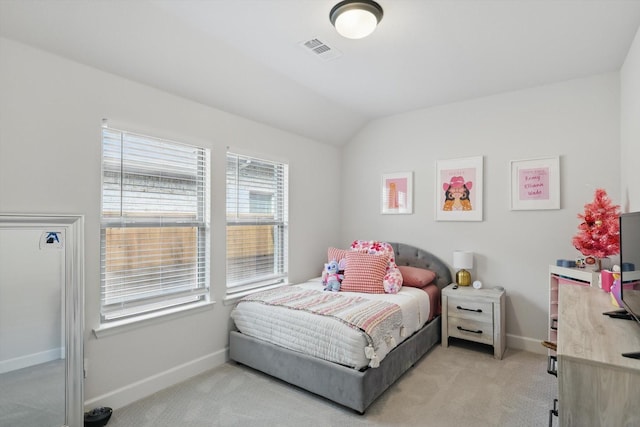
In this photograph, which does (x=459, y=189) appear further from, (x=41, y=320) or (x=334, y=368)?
(x=41, y=320)

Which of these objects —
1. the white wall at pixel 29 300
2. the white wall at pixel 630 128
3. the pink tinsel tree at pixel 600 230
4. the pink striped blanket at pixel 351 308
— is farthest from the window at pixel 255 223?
the white wall at pixel 630 128

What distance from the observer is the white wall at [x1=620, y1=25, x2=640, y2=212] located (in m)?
2.33

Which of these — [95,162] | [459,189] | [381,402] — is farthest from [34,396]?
[459,189]

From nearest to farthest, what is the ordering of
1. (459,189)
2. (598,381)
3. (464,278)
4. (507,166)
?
(598,381) → (507,166) → (464,278) → (459,189)

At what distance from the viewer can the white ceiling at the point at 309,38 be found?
6.59ft

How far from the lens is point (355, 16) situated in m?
1.99

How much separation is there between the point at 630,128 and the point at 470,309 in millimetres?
1960

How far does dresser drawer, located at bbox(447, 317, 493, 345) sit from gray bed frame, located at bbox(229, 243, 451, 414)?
19cm

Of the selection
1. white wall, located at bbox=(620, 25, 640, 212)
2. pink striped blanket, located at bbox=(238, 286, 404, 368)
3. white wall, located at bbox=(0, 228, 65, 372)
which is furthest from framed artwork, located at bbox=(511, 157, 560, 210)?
white wall, located at bbox=(0, 228, 65, 372)

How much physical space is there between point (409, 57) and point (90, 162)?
249cm

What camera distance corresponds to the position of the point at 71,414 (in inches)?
80.5

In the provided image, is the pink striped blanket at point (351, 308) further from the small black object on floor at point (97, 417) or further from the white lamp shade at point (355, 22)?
the white lamp shade at point (355, 22)

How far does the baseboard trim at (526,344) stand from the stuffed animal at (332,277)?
72.0 inches

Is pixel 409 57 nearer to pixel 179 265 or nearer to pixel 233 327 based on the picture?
pixel 179 265
